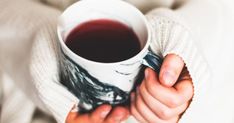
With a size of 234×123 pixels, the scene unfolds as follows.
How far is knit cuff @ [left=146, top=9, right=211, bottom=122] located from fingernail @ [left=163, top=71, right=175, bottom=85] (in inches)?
1.1

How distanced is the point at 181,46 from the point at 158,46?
27 millimetres

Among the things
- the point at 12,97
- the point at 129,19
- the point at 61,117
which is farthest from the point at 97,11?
the point at 12,97

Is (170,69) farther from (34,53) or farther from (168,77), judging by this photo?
(34,53)

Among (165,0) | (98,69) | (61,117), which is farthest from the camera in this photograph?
(165,0)

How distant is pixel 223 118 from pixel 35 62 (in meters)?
0.32

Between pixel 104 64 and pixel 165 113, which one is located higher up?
pixel 104 64

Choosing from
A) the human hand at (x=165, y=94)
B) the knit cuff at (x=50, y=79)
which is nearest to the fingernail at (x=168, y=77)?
the human hand at (x=165, y=94)

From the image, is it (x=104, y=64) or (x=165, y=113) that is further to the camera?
(x=165, y=113)

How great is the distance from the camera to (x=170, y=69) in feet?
1.34

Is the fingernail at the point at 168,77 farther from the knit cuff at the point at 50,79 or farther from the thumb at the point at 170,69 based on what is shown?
the knit cuff at the point at 50,79

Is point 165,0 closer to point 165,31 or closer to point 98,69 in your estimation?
point 165,31

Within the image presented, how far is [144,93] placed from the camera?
430mm

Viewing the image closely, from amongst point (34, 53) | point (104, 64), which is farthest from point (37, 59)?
point (104, 64)

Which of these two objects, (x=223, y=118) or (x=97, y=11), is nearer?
(x=97, y=11)
